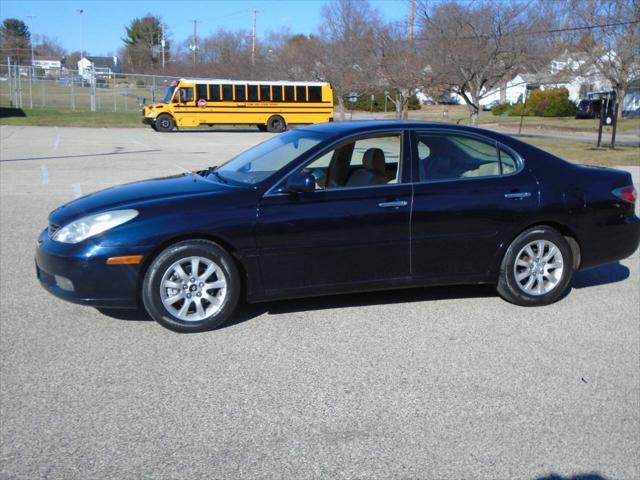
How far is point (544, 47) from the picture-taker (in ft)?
95.1

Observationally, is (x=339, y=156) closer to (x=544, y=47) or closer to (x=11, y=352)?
(x=11, y=352)

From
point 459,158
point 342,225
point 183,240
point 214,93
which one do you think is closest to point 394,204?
point 342,225

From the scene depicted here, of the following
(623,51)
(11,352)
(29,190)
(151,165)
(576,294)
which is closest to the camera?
(11,352)

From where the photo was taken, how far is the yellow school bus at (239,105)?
33656mm

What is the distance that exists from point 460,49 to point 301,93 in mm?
12453

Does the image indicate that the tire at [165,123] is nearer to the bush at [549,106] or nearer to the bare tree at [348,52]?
the bare tree at [348,52]

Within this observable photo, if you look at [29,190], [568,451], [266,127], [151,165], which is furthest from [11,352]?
[266,127]

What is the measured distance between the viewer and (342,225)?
5383 millimetres

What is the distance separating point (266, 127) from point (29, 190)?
24215 millimetres

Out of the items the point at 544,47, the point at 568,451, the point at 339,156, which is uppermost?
the point at 544,47

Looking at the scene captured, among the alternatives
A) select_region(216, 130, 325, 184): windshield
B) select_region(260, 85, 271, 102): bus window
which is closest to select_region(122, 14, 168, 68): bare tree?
select_region(260, 85, 271, 102): bus window

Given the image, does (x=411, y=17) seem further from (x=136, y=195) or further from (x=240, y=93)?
(x=136, y=195)

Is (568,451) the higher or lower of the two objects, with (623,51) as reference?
lower

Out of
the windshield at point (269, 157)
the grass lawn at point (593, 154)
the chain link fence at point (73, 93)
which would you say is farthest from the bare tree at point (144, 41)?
the windshield at point (269, 157)
